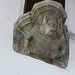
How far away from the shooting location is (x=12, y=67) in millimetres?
1968

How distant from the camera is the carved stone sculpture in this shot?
2041mm

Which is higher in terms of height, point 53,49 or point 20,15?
point 20,15

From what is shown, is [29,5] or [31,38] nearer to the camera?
[31,38]

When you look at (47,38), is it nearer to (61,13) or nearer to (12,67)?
(61,13)

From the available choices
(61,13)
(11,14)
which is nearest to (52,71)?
(61,13)

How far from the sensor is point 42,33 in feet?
6.75

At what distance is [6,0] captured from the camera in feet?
7.73

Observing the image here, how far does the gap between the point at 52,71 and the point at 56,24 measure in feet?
1.46

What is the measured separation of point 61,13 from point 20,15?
0.45m

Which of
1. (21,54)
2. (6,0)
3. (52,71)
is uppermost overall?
(6,0)

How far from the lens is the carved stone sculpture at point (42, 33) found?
6.70ft

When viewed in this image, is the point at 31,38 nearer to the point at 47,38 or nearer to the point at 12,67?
the point at 47,38

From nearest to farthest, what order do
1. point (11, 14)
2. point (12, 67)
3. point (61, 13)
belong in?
point (12, 67) < point (61, 13) < point (11, 14)

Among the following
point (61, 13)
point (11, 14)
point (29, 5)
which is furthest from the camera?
point (29, 5)
